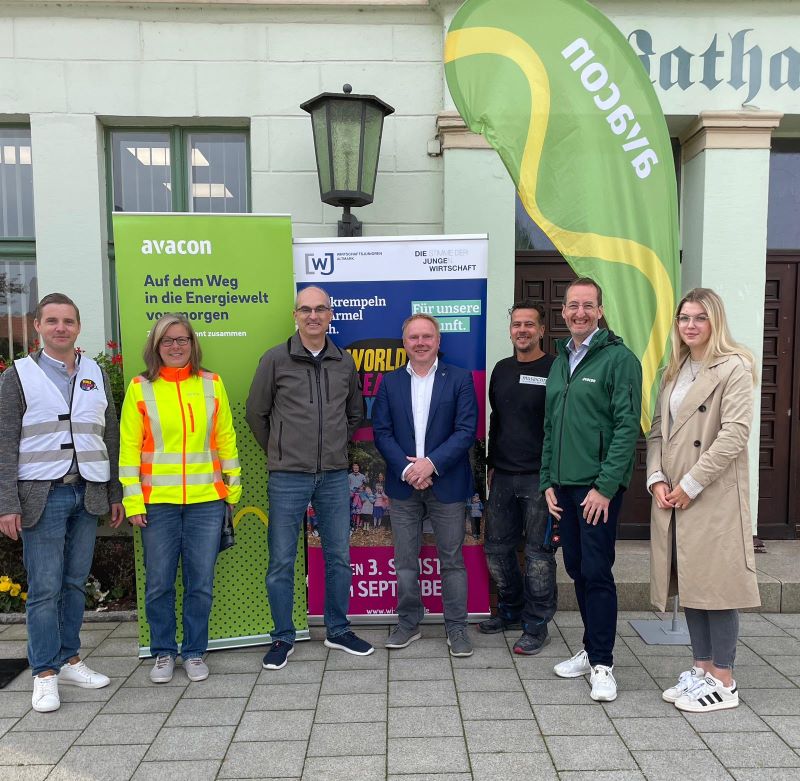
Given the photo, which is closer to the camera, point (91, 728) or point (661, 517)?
point (91, 728)

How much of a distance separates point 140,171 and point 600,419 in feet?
13.3

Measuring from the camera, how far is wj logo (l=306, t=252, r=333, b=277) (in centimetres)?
380

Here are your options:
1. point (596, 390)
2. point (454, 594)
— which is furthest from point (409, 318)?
point (454, 594)

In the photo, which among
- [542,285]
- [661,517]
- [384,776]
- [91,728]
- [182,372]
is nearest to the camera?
[384,776]

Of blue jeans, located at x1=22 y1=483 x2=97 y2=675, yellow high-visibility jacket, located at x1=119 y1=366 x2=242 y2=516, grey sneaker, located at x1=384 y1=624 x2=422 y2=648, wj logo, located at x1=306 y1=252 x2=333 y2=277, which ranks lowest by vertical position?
grey sneaker, located at x1=384 y1=624 x2=422 y2=648

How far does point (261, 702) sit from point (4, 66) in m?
4.78

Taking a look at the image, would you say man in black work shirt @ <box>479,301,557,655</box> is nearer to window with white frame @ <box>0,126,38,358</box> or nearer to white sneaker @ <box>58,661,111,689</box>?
white sneaker @ <box>58,661,111,689</box>

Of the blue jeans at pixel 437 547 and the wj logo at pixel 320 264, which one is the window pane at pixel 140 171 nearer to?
the wj logo at pixel 320 264

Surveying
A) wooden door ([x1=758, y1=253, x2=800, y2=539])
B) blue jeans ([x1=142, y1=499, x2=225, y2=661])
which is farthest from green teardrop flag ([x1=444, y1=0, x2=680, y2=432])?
blue jeans ([x1=142, y1=499, x2=225, y2=661])

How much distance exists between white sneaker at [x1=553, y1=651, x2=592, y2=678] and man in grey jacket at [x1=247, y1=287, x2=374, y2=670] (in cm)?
102

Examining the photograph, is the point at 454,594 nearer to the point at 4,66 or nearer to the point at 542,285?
the point at 542,285

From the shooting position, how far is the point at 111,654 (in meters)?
3.64

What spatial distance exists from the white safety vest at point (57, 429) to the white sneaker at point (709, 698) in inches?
114

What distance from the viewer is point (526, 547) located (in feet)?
12.0
